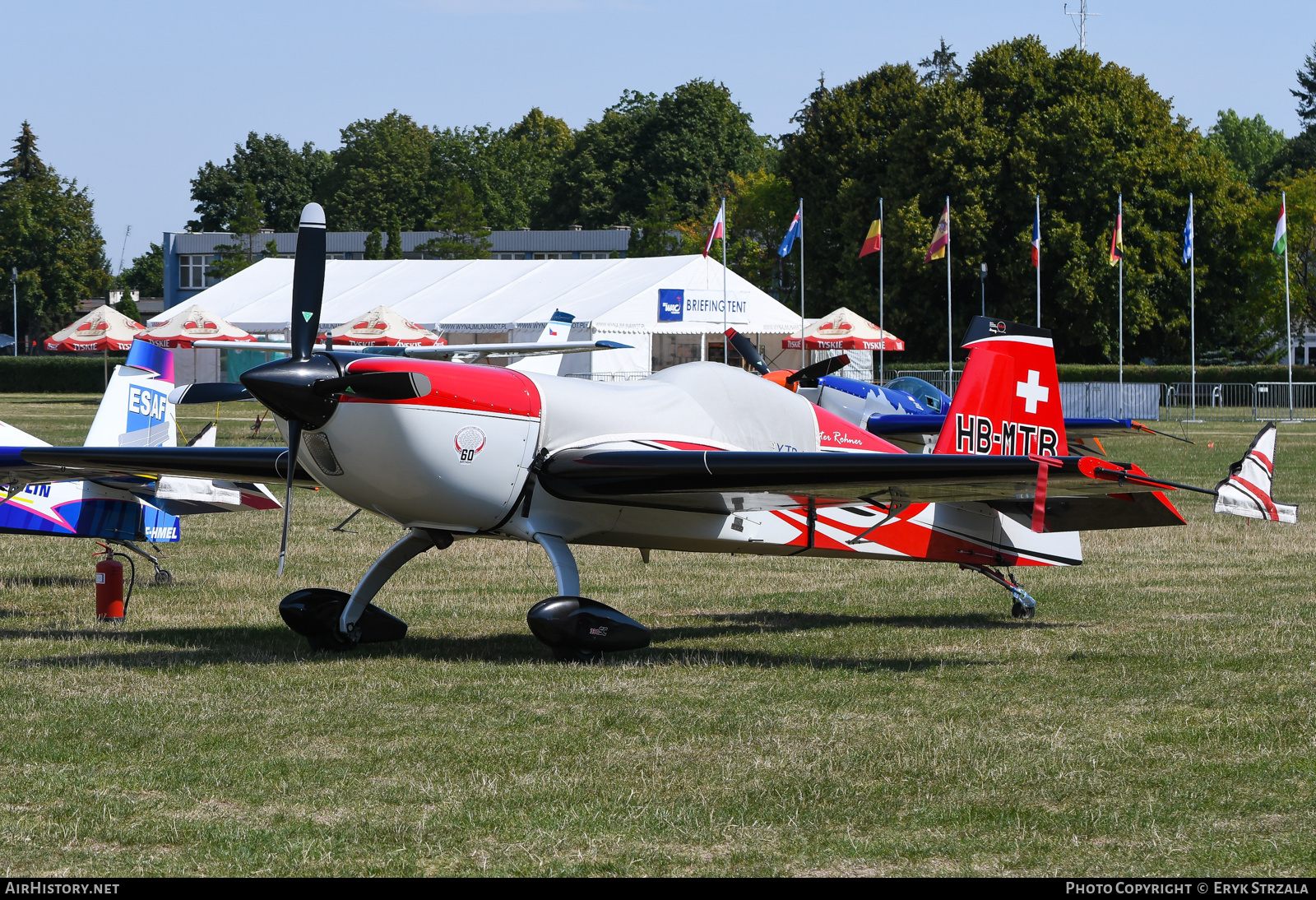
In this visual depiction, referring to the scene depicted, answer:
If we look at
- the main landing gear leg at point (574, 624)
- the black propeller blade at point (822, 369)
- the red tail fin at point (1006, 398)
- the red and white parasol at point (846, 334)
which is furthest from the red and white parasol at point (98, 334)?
the main landing gear leg at point (574, 624)

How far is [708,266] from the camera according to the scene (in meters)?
50.3

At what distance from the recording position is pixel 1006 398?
11.9 meters

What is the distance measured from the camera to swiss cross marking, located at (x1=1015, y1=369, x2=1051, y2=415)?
11969 millimetres

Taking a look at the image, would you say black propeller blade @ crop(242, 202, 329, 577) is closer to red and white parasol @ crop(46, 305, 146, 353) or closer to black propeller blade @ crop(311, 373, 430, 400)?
black propeller blade @ crop(311, 373, 430, 400)

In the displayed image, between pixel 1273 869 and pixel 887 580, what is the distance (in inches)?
359

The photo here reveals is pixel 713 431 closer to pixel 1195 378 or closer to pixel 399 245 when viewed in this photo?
pixel 1195 378

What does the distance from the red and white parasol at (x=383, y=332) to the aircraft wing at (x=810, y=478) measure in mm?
32420

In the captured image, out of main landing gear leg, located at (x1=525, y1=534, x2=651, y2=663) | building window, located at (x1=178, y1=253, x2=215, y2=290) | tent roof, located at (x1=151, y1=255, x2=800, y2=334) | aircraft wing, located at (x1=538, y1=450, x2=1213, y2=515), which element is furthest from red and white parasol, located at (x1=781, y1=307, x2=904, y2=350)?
building window, located at (x1=178, y1=253, x2=215, y2=290)

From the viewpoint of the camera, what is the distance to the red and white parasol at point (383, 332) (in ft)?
138

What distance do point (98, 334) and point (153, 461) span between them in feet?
138

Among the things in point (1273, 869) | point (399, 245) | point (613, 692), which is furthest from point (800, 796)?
point (399, 245)

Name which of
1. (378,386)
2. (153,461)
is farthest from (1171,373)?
(378,386)

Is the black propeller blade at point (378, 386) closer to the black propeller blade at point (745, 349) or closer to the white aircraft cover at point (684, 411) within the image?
the white aircraft cover at point (684, 411)

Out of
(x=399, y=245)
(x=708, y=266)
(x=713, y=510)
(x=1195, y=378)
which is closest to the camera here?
(x=713, y=510)
